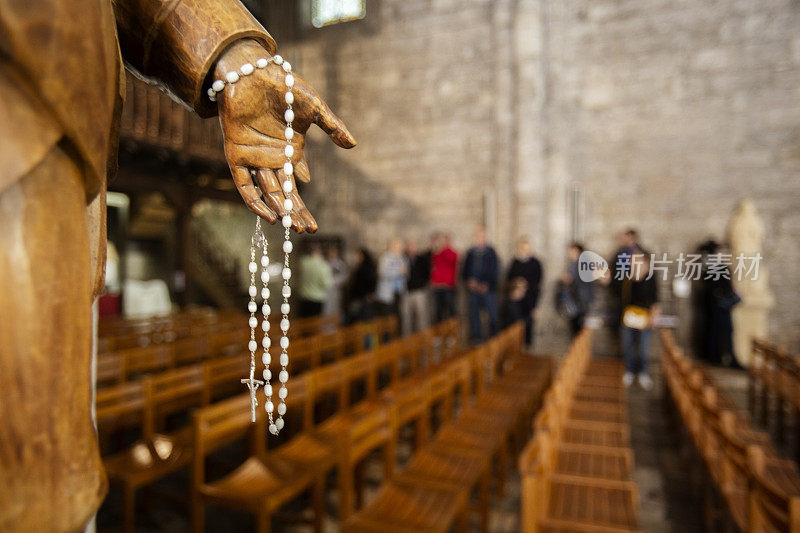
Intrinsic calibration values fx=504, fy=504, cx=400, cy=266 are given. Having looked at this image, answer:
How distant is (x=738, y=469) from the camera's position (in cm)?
227

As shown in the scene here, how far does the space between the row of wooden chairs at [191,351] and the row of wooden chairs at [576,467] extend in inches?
94.7

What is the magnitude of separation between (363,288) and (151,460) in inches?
251

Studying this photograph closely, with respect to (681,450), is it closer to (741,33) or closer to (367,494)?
(367,494)

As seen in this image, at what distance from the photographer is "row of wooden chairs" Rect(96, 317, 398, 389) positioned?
12.3 ft

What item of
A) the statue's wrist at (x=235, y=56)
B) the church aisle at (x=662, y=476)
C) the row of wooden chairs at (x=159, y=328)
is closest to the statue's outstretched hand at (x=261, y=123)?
the statue's wrist at (x=235, y=56)

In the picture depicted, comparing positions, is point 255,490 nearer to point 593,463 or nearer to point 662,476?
point 593,463

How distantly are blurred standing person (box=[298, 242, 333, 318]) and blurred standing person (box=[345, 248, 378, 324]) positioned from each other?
1.91ft

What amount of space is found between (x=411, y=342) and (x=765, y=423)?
11.4 ft

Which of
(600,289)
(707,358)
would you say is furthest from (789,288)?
(600,289)

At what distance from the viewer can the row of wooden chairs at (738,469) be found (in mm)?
1821

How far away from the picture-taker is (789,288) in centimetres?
716

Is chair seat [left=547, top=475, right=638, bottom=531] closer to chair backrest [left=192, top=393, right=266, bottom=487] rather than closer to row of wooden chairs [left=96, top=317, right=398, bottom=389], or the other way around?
chair backrest [left=192, top=393, right=266, bottom=487]

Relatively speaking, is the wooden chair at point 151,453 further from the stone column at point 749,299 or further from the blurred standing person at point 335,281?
the stone column at point 749,299

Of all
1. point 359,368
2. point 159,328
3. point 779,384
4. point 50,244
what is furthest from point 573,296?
point 50,244
